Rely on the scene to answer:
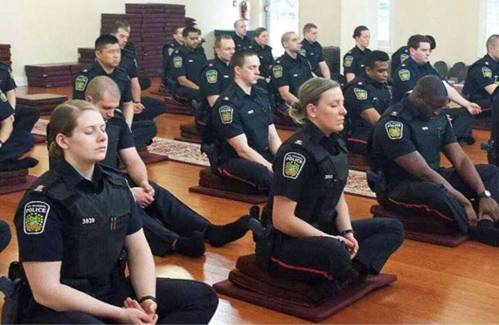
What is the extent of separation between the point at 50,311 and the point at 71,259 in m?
0.19

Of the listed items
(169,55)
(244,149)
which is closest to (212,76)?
(244,149)

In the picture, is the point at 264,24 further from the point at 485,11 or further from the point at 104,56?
the point at 104,56

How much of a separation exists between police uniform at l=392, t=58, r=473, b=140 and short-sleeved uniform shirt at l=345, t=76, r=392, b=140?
667 millimetres

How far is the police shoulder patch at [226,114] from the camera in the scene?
5742mm

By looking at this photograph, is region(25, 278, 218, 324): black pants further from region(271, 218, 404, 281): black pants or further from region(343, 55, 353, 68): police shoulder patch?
region(343, 55, 353, 68): police shoulder patch

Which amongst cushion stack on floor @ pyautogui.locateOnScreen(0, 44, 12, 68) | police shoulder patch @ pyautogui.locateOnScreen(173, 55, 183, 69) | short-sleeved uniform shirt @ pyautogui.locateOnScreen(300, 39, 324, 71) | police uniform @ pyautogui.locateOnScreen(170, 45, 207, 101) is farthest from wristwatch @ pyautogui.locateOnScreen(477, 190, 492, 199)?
cushion stack on floor @ pyautogui.locateOnScreen(0, 44, 12, 68)

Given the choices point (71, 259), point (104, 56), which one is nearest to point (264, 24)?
point (104, 56)

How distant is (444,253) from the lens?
4.76m

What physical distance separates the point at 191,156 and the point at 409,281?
3664 mm

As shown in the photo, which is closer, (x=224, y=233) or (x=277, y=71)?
(x=224, y=233)

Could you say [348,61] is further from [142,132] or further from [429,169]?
[429,169]

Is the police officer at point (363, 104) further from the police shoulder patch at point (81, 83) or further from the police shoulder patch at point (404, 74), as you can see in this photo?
the police shoulder patch at point (81, 83)

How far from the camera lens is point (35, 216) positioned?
2727 millimetres

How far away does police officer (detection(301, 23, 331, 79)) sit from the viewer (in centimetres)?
1105
